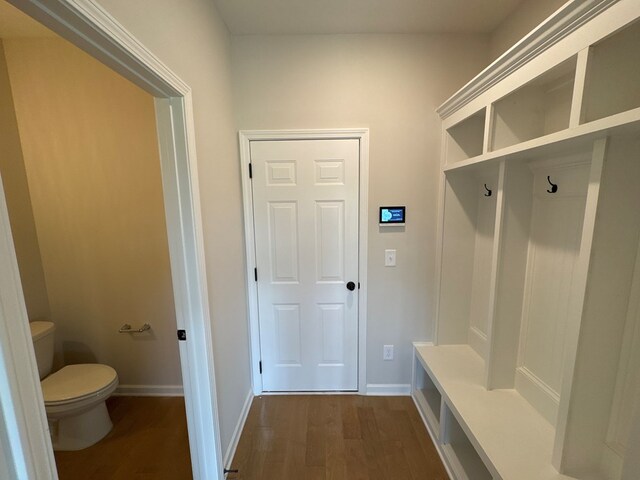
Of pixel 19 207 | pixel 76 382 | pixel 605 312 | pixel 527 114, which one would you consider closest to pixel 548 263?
pixel 605 312

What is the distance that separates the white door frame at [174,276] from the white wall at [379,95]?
0.86 meters

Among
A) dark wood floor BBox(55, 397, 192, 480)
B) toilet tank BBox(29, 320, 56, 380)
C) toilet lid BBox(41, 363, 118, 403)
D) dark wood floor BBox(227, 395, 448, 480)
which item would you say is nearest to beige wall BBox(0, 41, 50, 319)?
toilet tank BBox(29, 320, 56, 380)

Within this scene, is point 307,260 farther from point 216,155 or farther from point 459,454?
point 459,454

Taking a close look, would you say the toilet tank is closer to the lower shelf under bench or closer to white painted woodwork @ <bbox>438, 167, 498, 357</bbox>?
the lower shelf under bench

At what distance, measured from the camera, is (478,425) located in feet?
4.43

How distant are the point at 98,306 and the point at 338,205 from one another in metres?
2.02

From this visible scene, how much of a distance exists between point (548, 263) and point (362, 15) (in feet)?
5.87

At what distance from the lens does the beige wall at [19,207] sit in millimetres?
1834

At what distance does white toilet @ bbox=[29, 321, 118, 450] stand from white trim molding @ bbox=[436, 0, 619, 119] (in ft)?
9.52

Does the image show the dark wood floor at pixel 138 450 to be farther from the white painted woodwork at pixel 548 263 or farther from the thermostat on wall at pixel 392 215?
the thermostat on wall at pixel 392 215

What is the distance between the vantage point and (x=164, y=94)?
116 centimetres

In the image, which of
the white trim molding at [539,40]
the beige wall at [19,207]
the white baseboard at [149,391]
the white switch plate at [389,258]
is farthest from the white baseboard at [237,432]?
the white trim molding at [539,40]

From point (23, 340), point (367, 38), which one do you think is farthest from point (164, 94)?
point (367, 38)

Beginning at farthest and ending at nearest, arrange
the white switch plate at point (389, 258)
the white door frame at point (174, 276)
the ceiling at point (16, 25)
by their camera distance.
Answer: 1. the white switch plate at point (389, 258)
2. the ceiling at point (16, 25)
3. the white door frame at point (174, 276)
